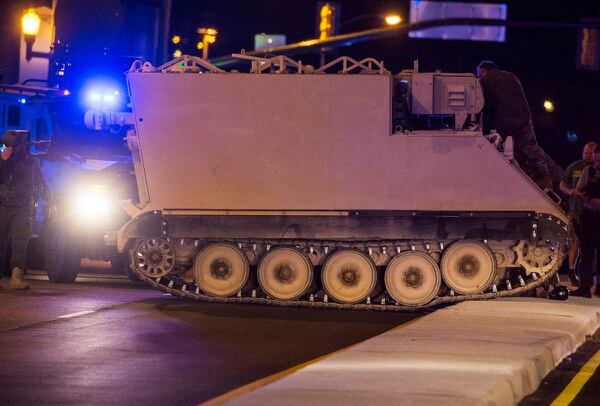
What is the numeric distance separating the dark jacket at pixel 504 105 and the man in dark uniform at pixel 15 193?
6.67m

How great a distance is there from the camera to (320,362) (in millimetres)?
10727

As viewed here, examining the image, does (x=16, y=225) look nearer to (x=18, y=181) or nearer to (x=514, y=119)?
(x=18, y=181)

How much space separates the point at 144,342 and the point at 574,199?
8766 millimetres

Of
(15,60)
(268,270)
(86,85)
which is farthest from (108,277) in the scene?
(15,60)

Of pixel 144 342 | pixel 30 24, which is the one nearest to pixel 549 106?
pixel 30 24

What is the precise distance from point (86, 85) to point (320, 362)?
38.8 ft

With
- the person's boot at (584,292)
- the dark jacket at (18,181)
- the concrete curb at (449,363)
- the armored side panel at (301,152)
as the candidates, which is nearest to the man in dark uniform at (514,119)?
the armored side panel at (301,152)

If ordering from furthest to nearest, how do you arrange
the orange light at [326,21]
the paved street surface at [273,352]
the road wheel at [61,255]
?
the orange light at [326,21], the road wheel at [61,255], the paved street surface at [273,352]

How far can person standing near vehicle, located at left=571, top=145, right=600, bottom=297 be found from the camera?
18.2 meters

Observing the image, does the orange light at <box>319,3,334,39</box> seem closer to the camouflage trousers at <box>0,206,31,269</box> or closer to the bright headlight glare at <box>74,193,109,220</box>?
the bright headlight glare at <box>74,193,109,220</box>

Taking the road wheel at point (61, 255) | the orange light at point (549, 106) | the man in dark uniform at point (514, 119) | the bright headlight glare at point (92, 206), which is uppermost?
the orange light at point (549, 106)

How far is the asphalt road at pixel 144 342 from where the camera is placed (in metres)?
9.92

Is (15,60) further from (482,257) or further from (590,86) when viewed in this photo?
(590,86)

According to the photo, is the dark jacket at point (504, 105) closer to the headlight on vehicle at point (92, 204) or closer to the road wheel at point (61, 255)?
the headlight on vehicle at point (92, 204)
